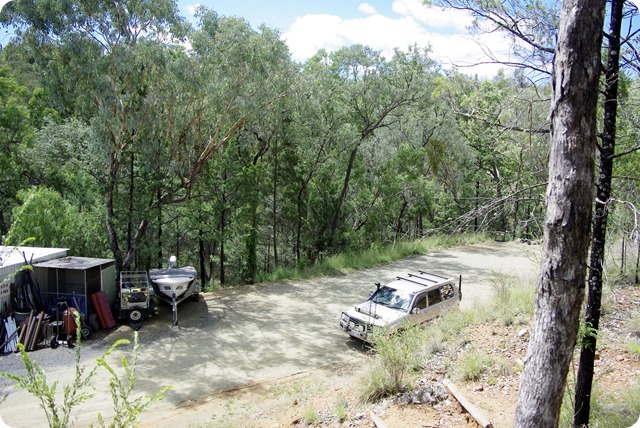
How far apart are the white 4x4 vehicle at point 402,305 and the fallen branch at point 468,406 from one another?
4427 millimetres

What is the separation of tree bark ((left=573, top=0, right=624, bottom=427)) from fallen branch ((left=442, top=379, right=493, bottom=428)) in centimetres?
100

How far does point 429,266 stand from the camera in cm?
2081

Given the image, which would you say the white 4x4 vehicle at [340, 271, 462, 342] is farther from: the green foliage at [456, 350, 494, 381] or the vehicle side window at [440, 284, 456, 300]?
the green foliage at [456, 350, 494, 381]

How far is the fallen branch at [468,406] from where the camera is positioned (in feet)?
18.8

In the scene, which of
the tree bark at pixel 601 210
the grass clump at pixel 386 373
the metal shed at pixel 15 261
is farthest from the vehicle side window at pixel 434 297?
the metal shed at pixel 15 261

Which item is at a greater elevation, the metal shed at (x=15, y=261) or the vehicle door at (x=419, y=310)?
the metal shed at (x=15, y=261)

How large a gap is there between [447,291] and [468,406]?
7052 mm

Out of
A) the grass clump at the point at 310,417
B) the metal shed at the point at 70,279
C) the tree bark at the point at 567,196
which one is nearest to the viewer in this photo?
the tree bark at the point at 567,196

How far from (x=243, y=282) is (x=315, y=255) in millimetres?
5640

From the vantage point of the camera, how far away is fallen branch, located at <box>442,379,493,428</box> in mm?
5745

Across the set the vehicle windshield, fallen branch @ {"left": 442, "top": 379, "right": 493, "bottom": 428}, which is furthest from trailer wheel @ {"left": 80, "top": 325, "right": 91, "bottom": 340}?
fallen branch @ {"left": 442, "top": 379, "right": 493, "bottom": 428}

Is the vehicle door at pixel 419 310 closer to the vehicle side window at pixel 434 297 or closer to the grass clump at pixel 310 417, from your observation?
the vehicle side window at pixel 434 297

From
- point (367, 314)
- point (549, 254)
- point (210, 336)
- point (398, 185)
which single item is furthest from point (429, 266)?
point (549, 254)

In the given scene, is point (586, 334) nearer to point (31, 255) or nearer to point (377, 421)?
point (377, 421)
